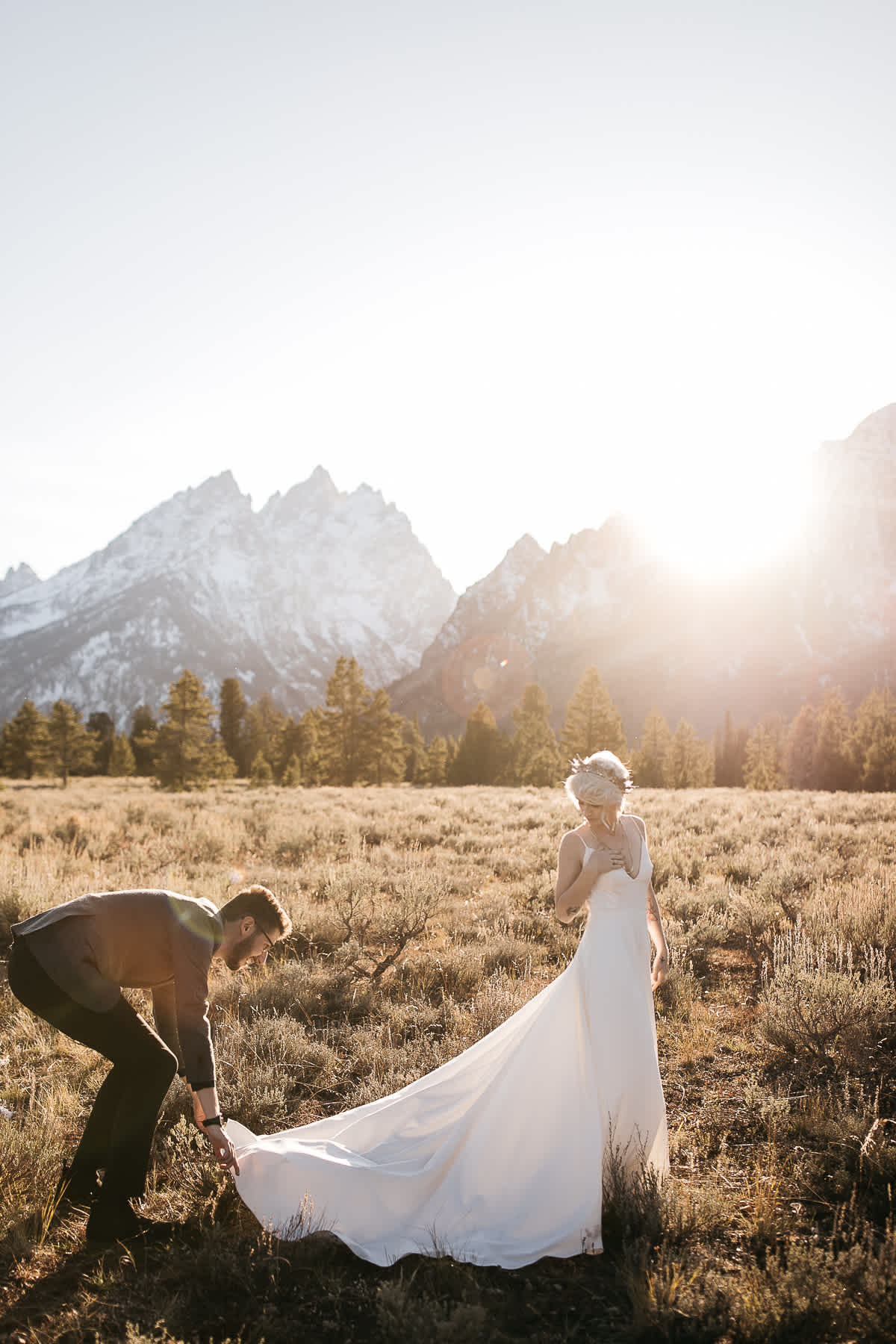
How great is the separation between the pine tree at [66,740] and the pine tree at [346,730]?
17254 millimetres

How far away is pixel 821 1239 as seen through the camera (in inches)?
137

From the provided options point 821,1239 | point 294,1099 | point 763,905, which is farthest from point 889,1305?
point 763,905

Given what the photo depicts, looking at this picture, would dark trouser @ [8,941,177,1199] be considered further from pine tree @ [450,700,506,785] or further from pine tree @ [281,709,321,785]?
pine tree @ [281,709,321,785]

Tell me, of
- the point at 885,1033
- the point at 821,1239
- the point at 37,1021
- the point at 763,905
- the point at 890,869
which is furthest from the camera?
the point at 890,869

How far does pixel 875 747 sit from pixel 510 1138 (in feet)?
172

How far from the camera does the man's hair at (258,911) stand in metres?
3.90

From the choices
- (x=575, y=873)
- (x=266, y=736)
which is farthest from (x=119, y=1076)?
(x=266, y=736)

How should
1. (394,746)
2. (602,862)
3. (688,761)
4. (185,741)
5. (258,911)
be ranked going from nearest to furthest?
(258,911) → (602,862) → (185,741) → (394,746) → (688,761)

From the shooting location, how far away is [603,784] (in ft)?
13.6

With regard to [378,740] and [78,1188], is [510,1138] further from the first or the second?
[378,740]

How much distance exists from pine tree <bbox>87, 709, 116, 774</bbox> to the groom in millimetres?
54558

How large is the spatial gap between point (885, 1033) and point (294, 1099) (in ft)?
14.4

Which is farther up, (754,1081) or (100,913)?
(100,913)

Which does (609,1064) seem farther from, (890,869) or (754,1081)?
(890,869)
